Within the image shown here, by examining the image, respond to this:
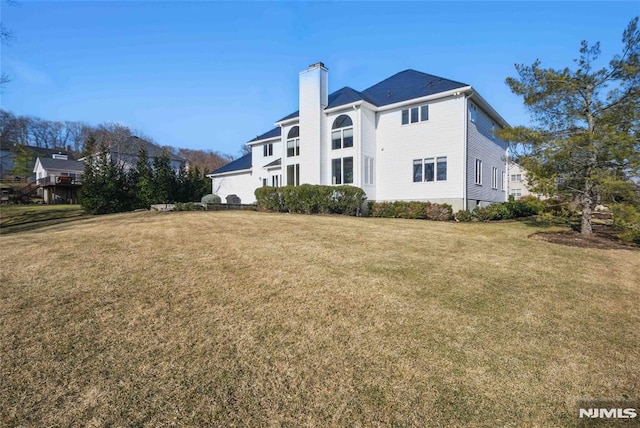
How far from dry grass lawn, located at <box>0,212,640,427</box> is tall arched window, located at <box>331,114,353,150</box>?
12.6 m

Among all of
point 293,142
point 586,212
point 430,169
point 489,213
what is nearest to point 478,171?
point 430,169

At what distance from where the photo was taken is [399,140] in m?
18.4

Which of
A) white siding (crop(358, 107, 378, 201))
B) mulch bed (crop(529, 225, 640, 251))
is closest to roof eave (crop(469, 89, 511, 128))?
white siding (crop(358, 107, 378, 201))

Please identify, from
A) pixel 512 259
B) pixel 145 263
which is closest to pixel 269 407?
pixel 145 263

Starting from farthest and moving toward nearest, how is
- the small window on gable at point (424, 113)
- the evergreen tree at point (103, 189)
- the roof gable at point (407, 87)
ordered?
the evergreen tree at point (103, 189), the small window on gable at point (424, 113), the roof gable at point (407, 87)

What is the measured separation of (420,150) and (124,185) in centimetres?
1746

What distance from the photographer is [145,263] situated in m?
6.30

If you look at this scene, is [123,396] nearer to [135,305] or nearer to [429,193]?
[135,305]

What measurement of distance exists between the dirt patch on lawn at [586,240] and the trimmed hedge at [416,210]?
15.6 ft

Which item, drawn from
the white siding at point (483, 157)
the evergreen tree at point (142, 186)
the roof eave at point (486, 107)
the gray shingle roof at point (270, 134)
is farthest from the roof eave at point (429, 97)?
the evergreen tree at point (142, 186)

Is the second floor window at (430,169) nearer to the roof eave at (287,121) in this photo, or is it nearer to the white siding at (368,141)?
→ the white siding at (368,141)

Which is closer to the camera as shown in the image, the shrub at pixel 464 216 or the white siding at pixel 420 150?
the shrub at pixel 464 216

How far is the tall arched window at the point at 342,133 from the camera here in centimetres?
1864

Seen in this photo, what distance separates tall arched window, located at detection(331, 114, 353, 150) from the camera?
1864 centimetres
